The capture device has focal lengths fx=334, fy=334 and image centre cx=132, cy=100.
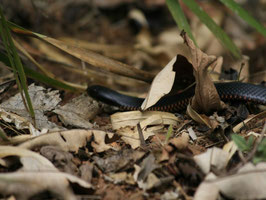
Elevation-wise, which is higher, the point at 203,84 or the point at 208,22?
the point at 208,22

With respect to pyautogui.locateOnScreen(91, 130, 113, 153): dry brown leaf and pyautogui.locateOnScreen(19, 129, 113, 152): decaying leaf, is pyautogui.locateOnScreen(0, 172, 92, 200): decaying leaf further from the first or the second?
pyautogui.locateOnScreen(91, 130, 113, 153): dry brown leaf

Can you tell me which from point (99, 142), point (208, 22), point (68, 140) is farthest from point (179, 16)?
point (68, 140)

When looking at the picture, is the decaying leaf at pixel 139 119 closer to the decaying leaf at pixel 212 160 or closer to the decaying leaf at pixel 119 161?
the decaying leaf at pixel 119 161

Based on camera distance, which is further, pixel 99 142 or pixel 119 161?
pixel 99 142

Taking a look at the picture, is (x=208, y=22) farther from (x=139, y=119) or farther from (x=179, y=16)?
(x=139, y=119)

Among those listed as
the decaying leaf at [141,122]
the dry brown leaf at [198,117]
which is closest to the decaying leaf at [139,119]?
the decaying leaf at [141,122]

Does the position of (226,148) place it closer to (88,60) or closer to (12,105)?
(88,60)
